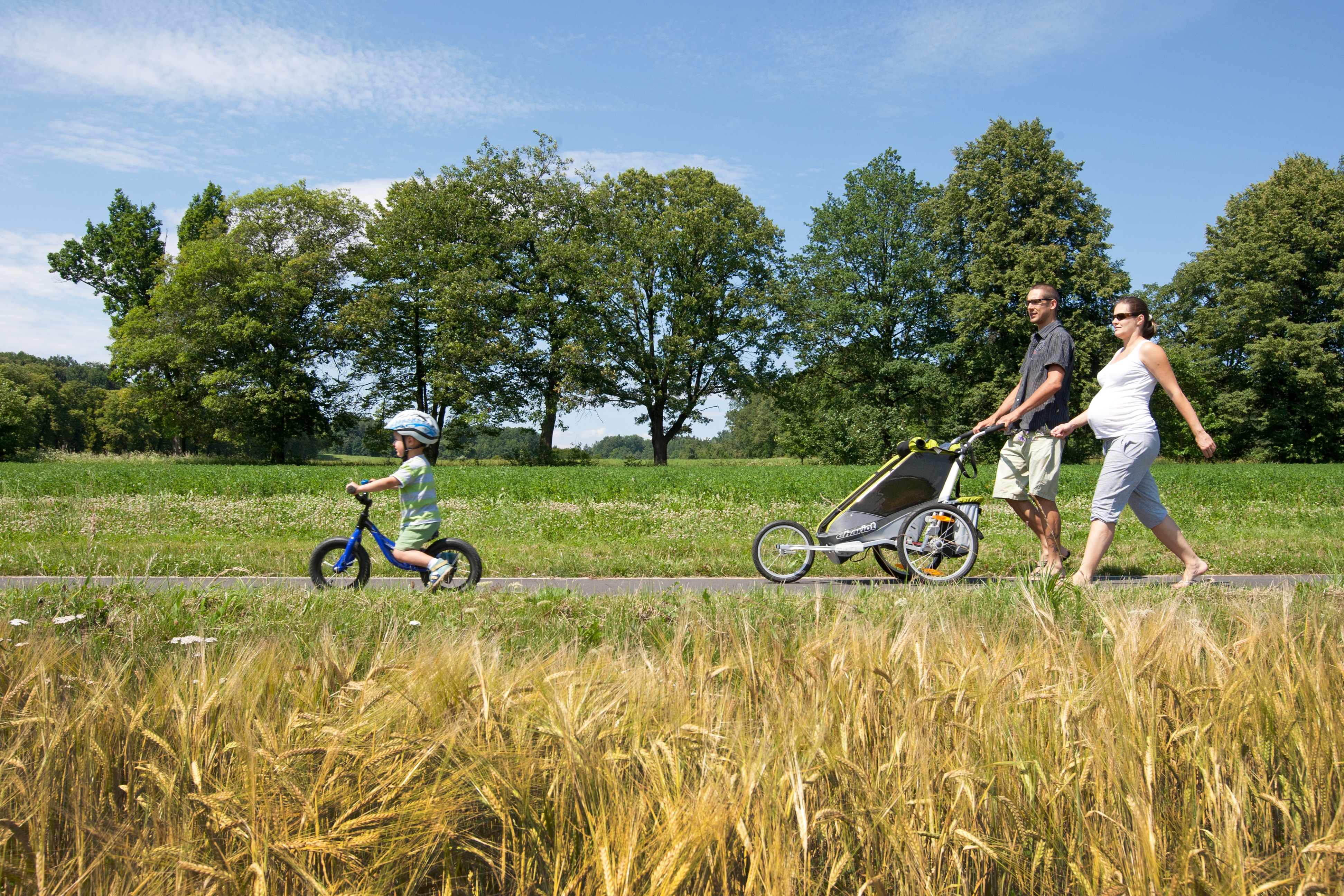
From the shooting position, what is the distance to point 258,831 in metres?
1.40

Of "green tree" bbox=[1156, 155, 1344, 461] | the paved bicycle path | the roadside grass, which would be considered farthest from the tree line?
the roadside grass

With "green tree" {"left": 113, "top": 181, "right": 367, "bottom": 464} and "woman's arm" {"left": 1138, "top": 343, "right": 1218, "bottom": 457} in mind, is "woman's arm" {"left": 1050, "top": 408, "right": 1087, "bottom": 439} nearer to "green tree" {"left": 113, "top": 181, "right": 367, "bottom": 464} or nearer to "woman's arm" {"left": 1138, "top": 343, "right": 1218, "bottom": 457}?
"woman's arm" {"left": 1138, "top": 343, "right": 1218, "bottom": 457}

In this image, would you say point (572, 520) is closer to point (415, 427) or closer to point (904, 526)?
point (415, 427)

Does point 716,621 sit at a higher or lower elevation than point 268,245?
lower

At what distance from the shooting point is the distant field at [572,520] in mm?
8102

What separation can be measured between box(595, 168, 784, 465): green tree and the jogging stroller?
34.6 metres

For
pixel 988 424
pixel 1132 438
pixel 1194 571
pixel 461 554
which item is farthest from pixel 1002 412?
pixel 461 554

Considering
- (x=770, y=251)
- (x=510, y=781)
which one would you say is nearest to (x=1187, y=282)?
(x=770, y=251)

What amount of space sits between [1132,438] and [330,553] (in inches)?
264

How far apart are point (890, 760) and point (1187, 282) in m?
64.5

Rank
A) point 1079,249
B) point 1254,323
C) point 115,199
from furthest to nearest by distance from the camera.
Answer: point 115,199, point 1254,323, point 1079,249

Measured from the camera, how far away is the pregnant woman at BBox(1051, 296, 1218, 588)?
587 centimetres

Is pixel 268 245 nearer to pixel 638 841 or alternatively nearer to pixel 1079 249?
pixel 1079 249

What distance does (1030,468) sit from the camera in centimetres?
691
